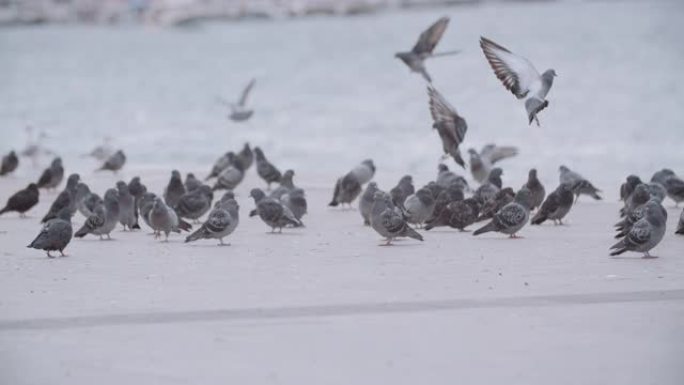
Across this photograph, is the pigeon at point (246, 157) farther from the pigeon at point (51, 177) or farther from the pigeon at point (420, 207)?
the pigeon at point (420, 207)

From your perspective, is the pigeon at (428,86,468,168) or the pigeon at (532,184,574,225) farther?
the pigeon at (428,86,468,168)

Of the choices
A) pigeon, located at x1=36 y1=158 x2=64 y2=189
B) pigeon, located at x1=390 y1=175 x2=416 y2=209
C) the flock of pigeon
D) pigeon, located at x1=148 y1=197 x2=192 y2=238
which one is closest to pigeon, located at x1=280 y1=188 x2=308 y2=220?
the flock of pigeon

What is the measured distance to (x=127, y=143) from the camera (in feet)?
132

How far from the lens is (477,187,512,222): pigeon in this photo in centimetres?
1812

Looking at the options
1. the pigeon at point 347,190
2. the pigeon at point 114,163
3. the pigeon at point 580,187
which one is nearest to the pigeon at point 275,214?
the pigeon at point 347,190

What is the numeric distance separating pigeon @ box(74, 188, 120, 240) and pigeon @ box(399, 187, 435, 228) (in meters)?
2.98

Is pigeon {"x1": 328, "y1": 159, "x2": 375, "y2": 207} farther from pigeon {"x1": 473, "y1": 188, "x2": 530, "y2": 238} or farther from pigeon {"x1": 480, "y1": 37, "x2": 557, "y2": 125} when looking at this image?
pigeon {"x1": 480, "y1": 37, "x2": 557, "y2": 125}

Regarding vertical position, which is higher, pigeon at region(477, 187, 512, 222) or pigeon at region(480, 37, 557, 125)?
pigeon at region(480, 37, 557, 125)

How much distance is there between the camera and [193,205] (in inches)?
731

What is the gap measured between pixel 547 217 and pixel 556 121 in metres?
28.6

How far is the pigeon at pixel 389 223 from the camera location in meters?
16.5

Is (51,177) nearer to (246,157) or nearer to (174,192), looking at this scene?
(246,157)

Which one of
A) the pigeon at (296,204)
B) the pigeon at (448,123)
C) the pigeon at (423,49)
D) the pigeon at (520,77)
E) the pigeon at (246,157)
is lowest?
the pigeon at (296,204)

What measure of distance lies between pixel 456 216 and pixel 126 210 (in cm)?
349
